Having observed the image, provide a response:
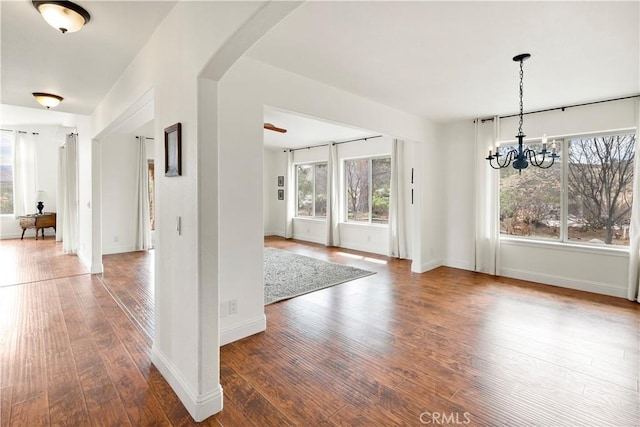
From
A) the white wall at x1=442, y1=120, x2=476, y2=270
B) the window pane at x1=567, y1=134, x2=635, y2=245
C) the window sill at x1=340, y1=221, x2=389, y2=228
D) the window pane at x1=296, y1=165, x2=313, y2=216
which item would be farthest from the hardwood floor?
the window pane at x1=296, y1=165, x2=313, y2=216

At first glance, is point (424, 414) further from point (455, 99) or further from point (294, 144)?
point (294, 144)

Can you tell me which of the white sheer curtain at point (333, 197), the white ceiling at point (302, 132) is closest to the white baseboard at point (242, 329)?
the white ceiling at point (302, 132)

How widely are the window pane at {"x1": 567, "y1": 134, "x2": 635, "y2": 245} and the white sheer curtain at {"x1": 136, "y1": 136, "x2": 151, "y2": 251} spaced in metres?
8.05

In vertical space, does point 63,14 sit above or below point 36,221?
above

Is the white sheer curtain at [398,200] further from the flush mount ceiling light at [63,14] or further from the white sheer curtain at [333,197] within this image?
the flush mount ceiling light at [63,14]

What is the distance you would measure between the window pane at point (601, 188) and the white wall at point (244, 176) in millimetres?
4153

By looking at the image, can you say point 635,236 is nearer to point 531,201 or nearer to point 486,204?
point 531,201

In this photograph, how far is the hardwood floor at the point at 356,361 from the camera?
192cm

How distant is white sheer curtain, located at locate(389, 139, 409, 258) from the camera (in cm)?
638

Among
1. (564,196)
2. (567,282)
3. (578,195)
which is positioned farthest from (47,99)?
(567,282)

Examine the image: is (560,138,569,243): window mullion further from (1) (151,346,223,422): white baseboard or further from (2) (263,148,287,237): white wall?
(2) (263,148,287,237): white wall

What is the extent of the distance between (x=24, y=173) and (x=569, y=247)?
489 inches

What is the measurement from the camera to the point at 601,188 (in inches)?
172

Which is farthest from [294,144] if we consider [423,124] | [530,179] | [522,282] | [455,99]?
[522,282]
